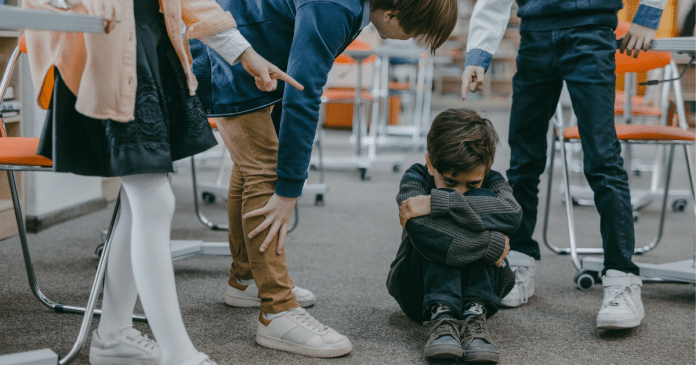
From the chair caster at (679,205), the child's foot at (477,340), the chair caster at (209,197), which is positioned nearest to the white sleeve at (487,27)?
the child's foot at (477,340)

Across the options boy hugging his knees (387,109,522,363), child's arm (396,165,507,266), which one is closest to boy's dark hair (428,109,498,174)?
boy hugging his knees (387,109,522,363)

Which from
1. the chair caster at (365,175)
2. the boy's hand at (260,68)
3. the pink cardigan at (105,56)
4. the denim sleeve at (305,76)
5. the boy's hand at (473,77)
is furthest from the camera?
the chair caster at (365,175)

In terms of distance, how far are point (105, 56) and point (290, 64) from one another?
12.9 inches

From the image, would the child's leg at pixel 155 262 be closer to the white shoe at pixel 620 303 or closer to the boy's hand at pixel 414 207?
the boy's hand at pixel 414 207

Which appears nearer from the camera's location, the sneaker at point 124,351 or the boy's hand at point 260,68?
the boy's hand at point 260,68

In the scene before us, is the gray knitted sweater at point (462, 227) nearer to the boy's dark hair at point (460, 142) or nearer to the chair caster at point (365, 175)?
the boy's dark hair at point (460, 142)

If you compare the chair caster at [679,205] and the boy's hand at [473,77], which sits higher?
the boy's hand at [473,77]

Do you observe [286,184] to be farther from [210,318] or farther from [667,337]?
[667,337]

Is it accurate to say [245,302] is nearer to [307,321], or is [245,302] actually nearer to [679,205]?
[307,321]

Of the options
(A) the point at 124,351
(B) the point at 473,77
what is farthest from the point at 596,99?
(A) the point at 124,351

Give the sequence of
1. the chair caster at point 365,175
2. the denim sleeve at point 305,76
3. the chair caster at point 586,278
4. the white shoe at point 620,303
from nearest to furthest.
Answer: the denim sleeve at point 305,76 < the white shoe at point 620,303 < the chair caster at point 586,278 < the chair caster at point 365,175

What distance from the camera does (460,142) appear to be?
4.00ft

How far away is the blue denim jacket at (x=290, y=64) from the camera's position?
1031 mm

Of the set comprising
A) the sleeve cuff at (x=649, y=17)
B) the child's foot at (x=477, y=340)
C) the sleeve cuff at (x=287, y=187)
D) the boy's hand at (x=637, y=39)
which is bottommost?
the child's foot at (x=477, y=340)
